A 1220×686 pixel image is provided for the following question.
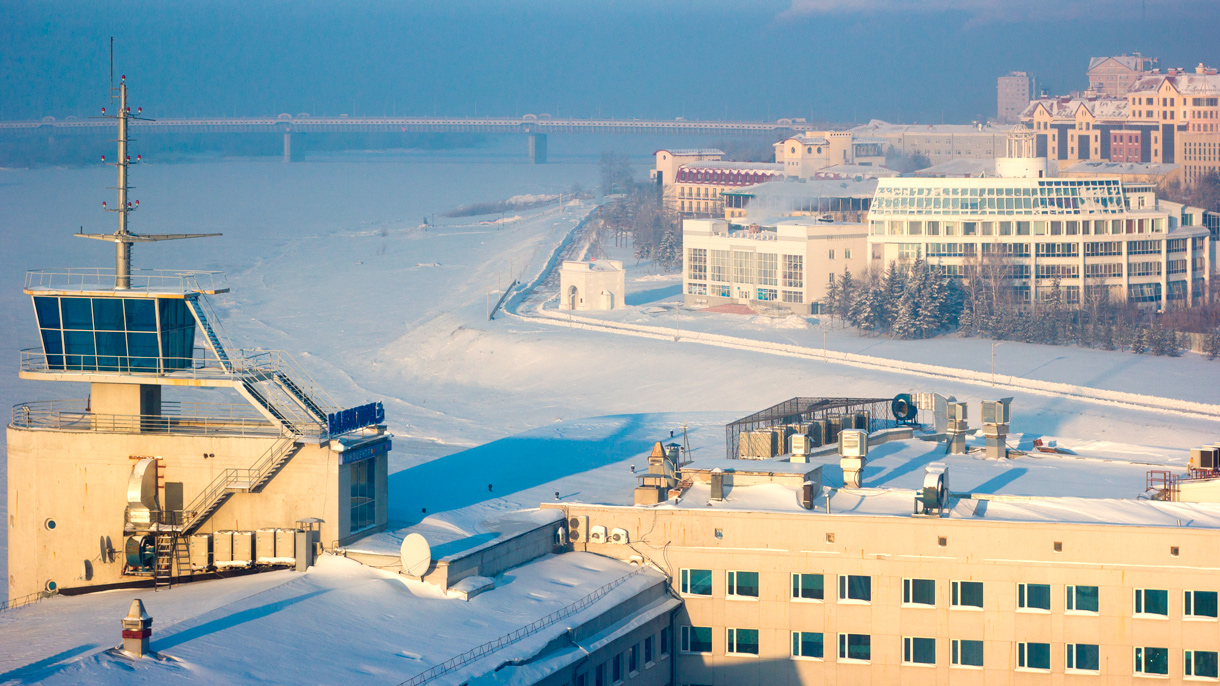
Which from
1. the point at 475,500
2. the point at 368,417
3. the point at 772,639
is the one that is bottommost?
the point at 772,639

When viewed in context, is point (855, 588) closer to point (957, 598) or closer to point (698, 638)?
point (957, 598)

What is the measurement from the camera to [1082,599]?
28.4 m

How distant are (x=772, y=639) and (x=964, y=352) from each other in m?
62.4

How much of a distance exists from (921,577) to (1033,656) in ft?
8.40

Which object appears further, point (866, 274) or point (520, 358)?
point (866, 274)

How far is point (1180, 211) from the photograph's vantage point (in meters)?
114

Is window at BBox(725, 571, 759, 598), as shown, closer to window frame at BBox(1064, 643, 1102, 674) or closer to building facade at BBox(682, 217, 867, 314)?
window frame at BBox(1064, 643, 1102, 674)

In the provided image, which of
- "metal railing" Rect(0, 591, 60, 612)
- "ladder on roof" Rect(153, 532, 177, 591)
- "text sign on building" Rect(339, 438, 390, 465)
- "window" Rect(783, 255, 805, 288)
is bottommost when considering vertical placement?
"metal railing" Rect(0, 591, 60, 612)

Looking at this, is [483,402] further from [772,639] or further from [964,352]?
[772,639]

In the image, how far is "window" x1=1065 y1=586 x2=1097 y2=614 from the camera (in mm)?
28359

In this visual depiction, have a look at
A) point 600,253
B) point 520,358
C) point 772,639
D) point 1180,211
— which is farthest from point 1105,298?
point 772,639

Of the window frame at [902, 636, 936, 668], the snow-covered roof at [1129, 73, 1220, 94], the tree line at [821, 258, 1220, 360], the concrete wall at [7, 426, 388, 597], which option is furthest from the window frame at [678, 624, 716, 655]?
the snow-covered roof at [1129, 73, 1220, 94]

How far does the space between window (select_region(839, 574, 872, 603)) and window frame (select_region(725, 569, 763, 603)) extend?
1620mm

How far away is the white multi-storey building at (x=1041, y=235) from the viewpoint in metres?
101
